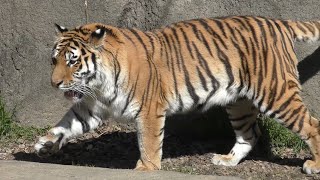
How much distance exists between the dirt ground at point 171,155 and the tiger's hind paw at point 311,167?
46 mm

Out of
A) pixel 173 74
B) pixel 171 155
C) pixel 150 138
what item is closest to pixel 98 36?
pixel 173 74

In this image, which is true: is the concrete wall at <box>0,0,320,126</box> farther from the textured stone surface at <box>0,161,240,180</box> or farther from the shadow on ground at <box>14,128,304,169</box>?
the textured stone surface at <box>0,161,240,180</box>


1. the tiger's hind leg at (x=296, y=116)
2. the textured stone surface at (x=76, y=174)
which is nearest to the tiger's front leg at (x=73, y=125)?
the textured stone surface at (x=76, y=174)

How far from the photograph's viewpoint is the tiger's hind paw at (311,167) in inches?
236

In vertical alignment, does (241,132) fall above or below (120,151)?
above

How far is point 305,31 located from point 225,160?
4.53 feet

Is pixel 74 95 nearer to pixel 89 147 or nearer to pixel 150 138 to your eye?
pixel 150 138

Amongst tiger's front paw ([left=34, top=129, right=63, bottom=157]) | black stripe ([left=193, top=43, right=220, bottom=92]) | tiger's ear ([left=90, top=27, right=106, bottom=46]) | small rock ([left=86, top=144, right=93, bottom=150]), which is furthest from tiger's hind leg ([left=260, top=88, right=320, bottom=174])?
small rock ([left=86, top=144, right=93, bottom=150])

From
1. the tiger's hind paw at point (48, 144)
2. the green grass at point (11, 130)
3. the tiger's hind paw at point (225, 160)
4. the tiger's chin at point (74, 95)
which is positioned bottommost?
the tiger's hind paw at point (225, 160)

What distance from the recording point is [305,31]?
19.9ft

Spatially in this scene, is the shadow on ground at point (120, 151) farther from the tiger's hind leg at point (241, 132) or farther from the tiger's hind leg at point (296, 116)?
the tiger's hind leg at point (296, 116)

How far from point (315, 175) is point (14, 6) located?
338 centimetres

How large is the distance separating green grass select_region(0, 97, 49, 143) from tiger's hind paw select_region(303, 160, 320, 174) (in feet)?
8.97

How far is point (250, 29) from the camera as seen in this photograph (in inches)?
237
